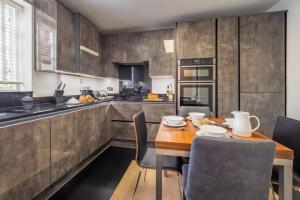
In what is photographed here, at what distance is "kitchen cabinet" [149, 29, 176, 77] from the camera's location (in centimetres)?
315

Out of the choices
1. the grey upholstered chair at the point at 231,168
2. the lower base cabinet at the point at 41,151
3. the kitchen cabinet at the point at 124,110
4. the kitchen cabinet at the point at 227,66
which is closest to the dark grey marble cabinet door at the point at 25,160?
the lower base cabinet at the point at 41,151

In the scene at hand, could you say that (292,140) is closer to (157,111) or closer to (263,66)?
(263,66)

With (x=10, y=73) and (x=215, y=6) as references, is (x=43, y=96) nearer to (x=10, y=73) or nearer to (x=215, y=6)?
(x=10, y=73)

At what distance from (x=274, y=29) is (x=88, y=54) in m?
2.99

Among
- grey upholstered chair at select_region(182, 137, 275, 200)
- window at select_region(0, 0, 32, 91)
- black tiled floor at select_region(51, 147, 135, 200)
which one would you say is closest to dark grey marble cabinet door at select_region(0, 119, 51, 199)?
black tiled floor at select_region(51, 147, 135, 200)

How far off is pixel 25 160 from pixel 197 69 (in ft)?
8.19

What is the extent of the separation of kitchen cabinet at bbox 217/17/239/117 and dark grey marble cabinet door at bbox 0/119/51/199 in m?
2.41

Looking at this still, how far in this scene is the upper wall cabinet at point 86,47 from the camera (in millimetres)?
2525

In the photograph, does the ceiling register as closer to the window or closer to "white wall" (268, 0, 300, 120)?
"white wall" (268, 0, 300, 120)

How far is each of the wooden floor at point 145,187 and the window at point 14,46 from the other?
1647mm

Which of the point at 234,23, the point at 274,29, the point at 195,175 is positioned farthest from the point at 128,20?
the point at 195,175

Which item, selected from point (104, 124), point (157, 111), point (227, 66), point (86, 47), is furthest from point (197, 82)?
point (86, 47)

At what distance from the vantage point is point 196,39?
2.63 metres

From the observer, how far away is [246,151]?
2.50ft
